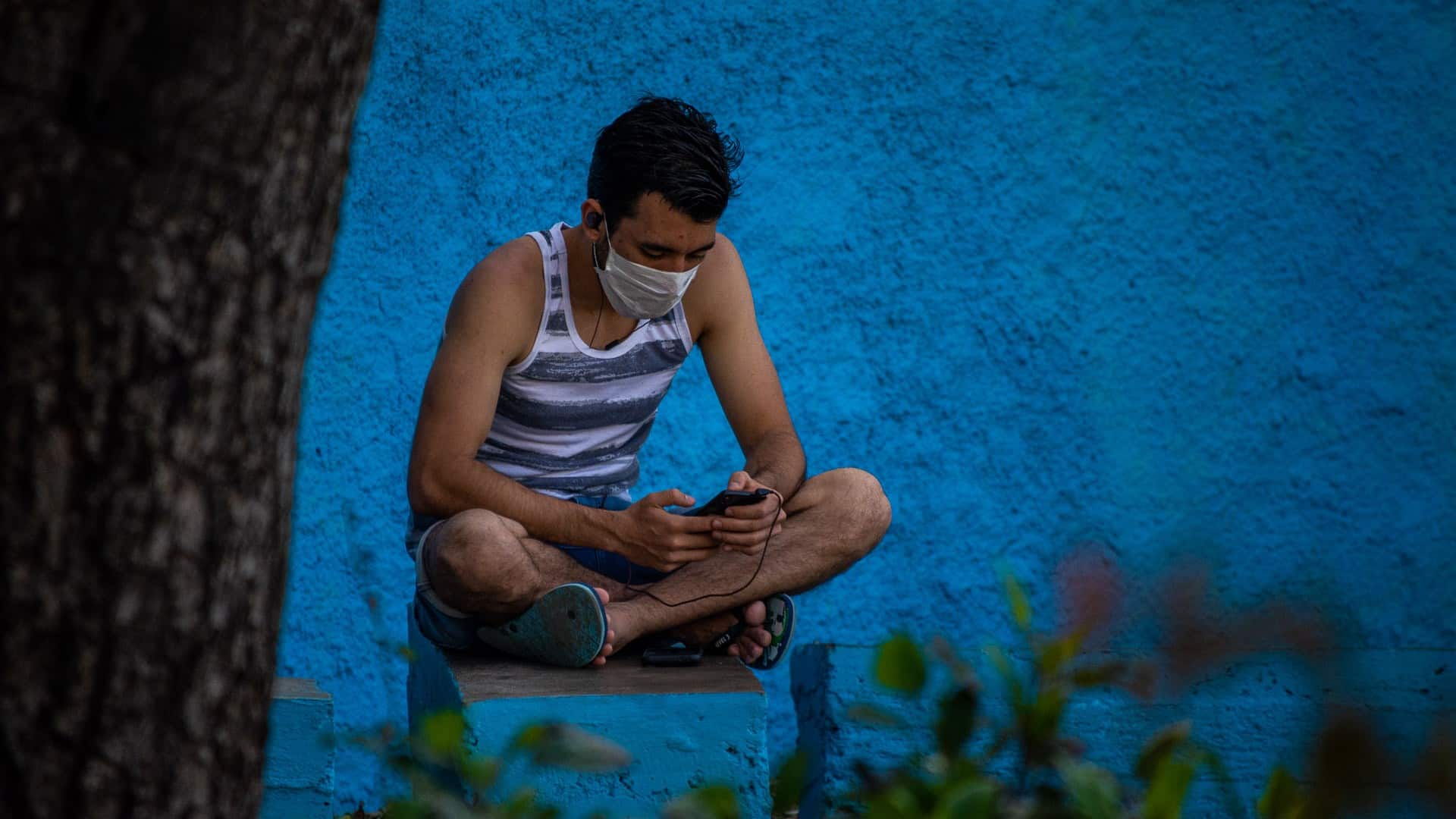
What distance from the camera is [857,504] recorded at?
116 inches

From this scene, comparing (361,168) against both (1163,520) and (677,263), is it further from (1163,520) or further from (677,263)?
(1163,520)

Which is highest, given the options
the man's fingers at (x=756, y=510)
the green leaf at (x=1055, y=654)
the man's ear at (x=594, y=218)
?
the man's ear at (x=594, y=218)

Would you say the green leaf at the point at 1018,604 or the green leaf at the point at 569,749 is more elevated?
the green leaf at the point at 1018,604

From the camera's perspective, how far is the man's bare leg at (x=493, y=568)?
8.55 ft

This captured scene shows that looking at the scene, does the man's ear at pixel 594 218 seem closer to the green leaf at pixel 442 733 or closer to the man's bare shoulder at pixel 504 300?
the man's bare shoulder at pixel 504 300

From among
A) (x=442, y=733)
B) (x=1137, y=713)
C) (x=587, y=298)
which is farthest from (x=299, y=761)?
(x=442, y=733)

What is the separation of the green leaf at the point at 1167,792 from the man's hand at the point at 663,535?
190 cm

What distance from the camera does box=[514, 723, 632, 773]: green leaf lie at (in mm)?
829

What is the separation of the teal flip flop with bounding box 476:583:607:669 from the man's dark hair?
32.8 inches

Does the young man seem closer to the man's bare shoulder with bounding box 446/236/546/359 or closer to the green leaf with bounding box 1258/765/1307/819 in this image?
the man's bare shoulder with bounding box 446/236/546/359

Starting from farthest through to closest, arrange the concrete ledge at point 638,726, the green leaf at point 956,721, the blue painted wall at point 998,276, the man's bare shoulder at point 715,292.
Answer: the blue painted wall at point 998,276 < the man's bare shoulder at point 715,292 < the concrete ledge at point 638,726 < the green leaf at point 956,721

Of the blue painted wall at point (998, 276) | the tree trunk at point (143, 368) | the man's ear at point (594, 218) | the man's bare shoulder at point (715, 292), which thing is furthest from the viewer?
the blue painted wall at point (998, 276)

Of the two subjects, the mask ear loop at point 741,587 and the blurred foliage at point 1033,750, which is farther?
the mask ear loop at point 741,587

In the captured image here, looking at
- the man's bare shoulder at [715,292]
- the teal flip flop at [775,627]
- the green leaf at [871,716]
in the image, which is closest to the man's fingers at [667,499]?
the teal flip flop at [775,627]
